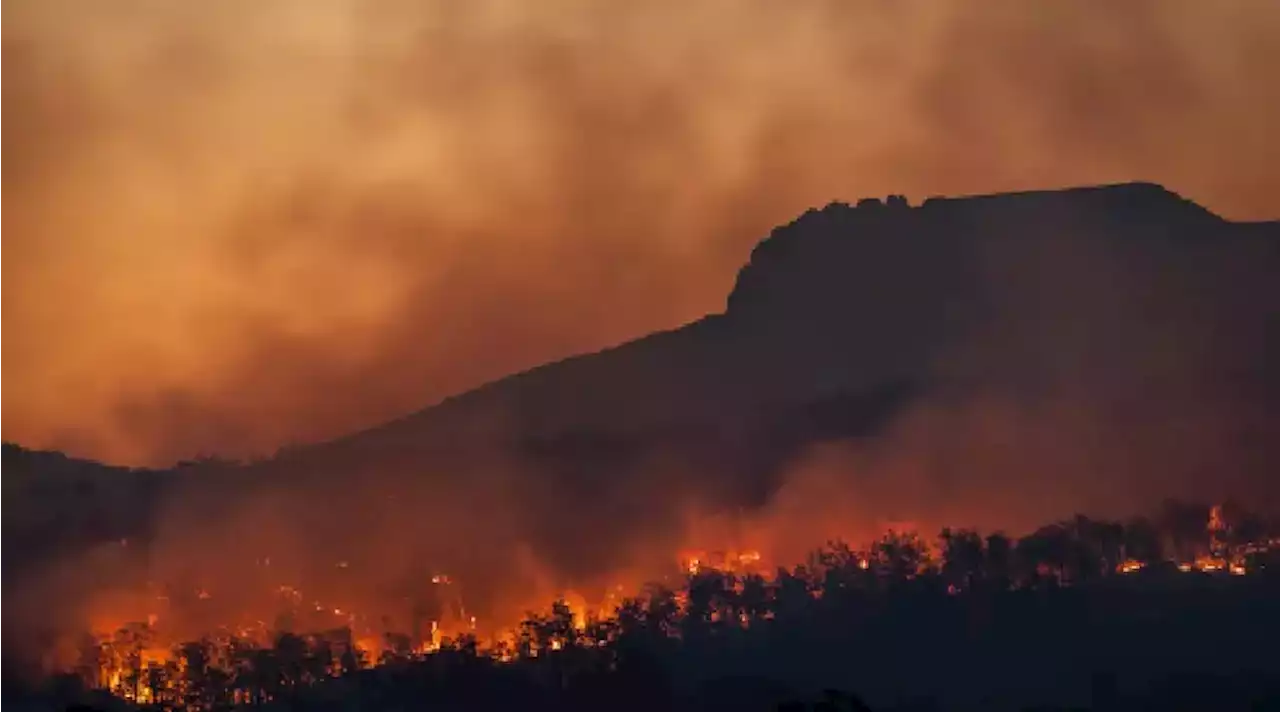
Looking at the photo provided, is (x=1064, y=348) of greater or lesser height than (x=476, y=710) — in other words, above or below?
above

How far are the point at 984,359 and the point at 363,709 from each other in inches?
3895

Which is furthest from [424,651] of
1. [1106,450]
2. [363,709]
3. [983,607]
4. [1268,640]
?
[1106,450]

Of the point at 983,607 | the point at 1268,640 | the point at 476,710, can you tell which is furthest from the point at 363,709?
the point at 1268,640

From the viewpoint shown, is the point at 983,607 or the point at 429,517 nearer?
the point at 983,607

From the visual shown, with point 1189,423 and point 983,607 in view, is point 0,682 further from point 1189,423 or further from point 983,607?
point 1189,423

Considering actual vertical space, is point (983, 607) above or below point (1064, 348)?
below

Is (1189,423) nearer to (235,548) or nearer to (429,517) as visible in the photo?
(429,517)

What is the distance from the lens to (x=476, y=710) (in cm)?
12150

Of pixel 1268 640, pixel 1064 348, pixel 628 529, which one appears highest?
pixel 1064 348

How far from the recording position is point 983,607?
133m

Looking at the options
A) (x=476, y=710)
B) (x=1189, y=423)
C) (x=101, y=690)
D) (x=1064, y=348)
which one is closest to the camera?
(x=476, y=710)

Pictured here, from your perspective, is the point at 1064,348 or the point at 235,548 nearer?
the point at 235,548

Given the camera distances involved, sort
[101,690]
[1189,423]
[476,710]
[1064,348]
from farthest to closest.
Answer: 1. [1064,348]
2. [1189,423]
3. [101,690]
4. [476,710]

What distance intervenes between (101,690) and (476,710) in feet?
102
